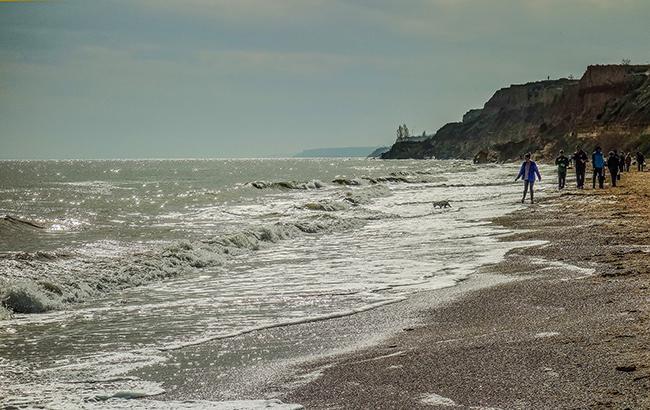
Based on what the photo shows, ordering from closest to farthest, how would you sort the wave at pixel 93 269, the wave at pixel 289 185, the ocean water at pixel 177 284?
the ocean water at pixel 177 284 → the wave at pixel 93 269 → the wave at pixel 289 185

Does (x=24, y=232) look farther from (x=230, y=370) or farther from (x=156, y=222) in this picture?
(x=230, y=370)

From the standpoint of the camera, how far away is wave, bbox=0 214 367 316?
10414mm

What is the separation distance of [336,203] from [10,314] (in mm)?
25453

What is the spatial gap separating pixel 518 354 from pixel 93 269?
965cm

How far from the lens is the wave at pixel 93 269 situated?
34.2ft

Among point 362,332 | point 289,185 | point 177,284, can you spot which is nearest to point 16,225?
point 177,284

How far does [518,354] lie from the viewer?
19.3ft

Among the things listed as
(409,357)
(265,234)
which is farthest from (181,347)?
(265,234)

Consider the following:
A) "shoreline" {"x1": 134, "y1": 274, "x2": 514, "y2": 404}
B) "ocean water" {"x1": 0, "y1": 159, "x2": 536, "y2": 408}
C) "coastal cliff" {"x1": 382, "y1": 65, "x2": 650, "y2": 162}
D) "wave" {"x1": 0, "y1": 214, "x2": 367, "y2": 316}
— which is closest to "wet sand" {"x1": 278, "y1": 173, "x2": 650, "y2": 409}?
"shoreline" {"x1": 134, "y1": 274, "x2": 514, "y2": 404}

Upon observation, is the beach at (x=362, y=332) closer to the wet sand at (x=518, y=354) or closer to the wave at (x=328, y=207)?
the wet sand at (x=518, y=354)

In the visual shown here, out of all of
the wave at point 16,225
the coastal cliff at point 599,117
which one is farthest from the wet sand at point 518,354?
the coastal cliff at point 599,117

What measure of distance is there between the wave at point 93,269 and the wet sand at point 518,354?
19.1ft

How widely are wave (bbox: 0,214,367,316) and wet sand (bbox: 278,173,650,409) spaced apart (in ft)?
19.1

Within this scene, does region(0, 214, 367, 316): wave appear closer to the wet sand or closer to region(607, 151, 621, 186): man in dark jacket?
the wet sand
